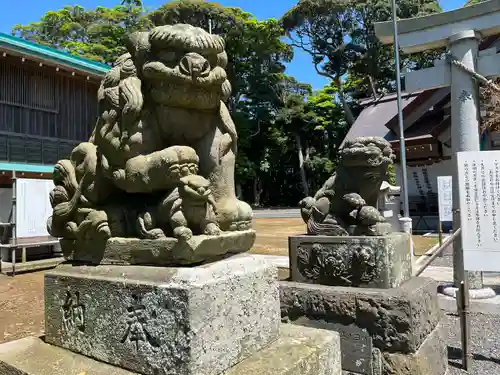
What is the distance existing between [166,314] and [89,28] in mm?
23459

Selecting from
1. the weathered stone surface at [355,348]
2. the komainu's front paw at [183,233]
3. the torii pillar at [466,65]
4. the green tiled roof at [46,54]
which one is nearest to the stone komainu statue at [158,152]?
the komainu's front paw at [183,233]

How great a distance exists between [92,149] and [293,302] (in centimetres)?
234

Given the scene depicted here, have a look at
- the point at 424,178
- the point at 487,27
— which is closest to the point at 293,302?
the point at 487,27

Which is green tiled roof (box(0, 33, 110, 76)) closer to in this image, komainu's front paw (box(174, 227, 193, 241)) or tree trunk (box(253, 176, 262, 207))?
komainu's front paw (box(174, 227, 193, 241))

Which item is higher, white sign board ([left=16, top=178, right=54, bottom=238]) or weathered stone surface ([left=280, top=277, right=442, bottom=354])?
white sign board ([left=16, top=178, right=54, bottom=238])

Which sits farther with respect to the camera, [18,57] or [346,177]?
[18,57]

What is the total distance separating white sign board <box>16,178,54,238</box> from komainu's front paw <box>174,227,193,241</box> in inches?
279

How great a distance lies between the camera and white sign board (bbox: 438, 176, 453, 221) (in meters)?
7.18

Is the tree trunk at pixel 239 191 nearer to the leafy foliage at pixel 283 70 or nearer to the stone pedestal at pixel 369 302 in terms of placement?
the leafy foliage at pixel 283 70

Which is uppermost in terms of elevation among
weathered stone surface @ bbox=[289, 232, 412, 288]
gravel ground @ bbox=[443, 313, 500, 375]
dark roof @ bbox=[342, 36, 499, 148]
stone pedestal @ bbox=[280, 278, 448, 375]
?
dark roof @ bbox=[342, 36, 499, 148]

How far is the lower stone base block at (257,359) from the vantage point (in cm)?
165

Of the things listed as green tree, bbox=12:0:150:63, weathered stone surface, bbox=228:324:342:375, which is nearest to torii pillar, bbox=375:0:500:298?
weathered stone surface, bbox=228:324:342:375

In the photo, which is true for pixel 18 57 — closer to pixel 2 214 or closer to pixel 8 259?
pixel 2 214

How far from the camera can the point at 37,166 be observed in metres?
9.86
